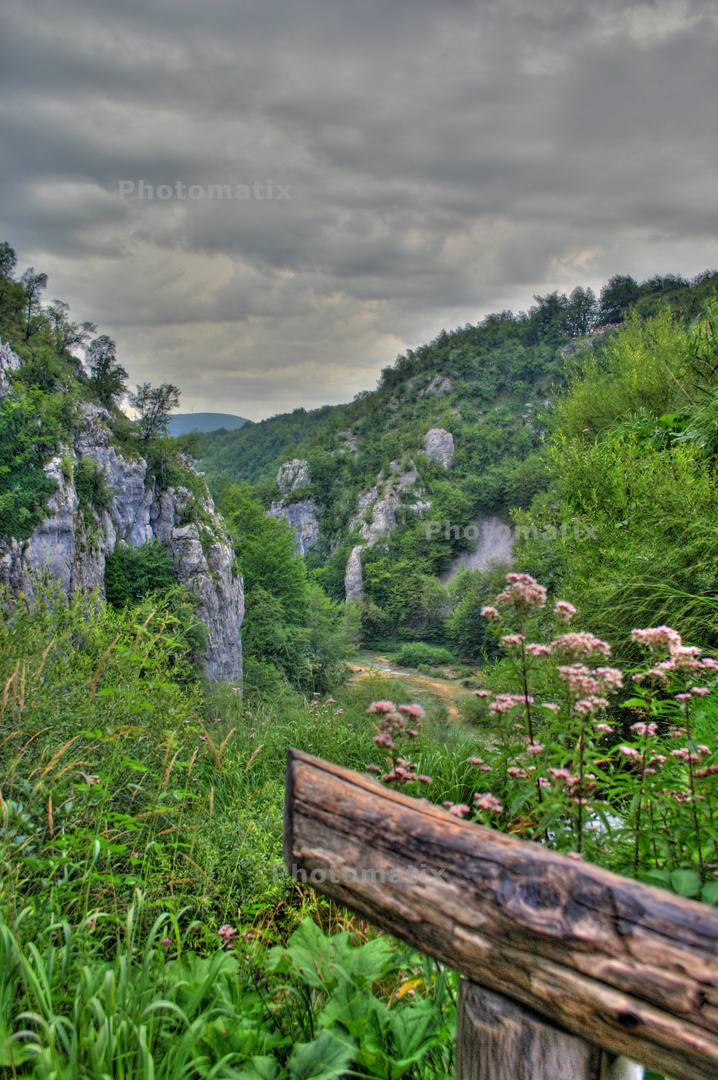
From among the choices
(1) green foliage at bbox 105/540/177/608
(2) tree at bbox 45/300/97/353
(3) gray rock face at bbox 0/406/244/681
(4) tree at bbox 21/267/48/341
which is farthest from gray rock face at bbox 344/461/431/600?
(4) tree at bbox 21/267/48/341

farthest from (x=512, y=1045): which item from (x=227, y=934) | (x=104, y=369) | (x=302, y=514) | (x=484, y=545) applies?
(x=302, y=514)

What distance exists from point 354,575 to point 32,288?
3310 cm

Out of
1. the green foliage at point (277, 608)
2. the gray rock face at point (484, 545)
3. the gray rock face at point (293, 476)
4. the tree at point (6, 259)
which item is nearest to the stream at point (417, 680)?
the green foliage at point (277, 608)

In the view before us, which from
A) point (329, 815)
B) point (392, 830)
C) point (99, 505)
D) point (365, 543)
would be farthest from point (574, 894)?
point (365, 543)

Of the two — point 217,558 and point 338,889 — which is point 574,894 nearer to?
point 338,889

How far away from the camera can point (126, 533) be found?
18.5m

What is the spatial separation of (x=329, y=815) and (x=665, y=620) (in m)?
5.03

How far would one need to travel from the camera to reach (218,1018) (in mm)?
1464

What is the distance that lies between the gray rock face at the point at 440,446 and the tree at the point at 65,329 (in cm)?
3809

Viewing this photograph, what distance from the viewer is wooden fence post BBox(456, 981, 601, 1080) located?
918mm

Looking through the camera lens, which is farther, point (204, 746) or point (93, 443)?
point (93, 443)

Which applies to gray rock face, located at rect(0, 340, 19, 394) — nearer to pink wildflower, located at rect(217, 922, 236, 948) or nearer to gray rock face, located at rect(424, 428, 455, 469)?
pink wildflower, located at rect(217, 922, 236, 948)

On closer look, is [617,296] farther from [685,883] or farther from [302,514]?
[685,883]

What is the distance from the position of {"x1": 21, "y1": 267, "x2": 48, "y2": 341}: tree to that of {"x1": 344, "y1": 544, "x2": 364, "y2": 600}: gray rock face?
3174 centimetres
